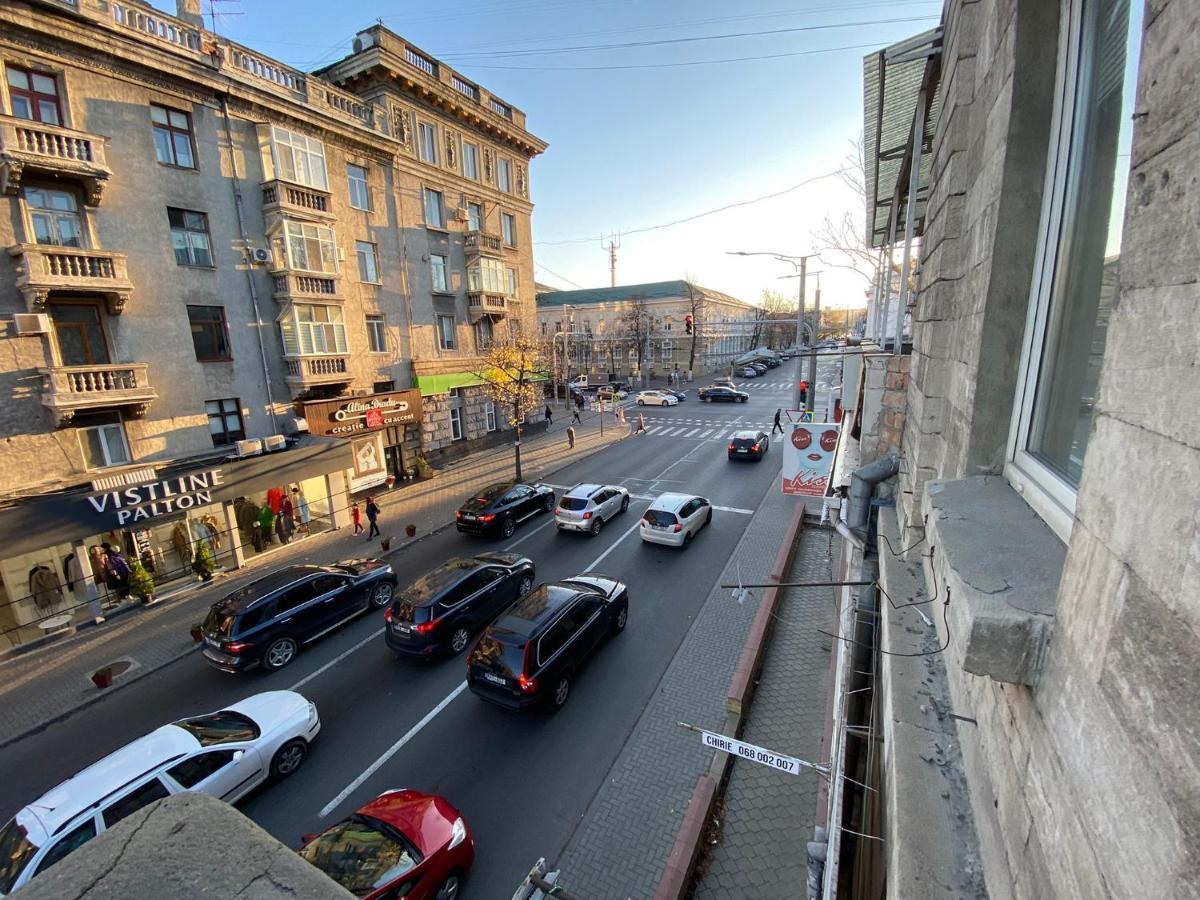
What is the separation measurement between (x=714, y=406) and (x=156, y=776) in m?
41.7

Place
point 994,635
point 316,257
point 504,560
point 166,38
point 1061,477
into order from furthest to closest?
point 316,257 < point 166,38 < point 504,560 < point 1061,477 < point 994,635

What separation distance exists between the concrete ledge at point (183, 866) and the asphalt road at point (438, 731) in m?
6.66

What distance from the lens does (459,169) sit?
25.1 metres

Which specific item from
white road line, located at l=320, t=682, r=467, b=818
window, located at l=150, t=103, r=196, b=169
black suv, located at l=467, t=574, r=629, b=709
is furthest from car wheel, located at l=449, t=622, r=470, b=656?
window, located at l=150, t=103, r=196, b=169

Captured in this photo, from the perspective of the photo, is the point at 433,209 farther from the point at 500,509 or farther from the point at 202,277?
the point at 500,509

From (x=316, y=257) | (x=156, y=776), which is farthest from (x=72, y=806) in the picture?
(x=316, y=257)

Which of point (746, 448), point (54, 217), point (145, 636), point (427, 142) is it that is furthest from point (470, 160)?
point (145, 636)

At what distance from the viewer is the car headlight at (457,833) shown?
6325 millimetres

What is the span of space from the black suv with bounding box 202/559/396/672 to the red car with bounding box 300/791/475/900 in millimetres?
5381

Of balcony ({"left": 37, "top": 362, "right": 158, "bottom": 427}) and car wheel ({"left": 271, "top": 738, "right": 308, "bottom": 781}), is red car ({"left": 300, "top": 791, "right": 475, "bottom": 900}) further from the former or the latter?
balcony ({"left": 37, "top": 362, "right": 158, "bottom": 427})

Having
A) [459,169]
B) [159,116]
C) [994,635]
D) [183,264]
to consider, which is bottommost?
[994,635]

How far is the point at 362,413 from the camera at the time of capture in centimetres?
2011

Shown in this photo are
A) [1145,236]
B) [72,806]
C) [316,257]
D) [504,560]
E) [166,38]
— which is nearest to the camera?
[1145,236]

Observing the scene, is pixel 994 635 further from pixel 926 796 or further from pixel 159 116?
pixel 159 116
